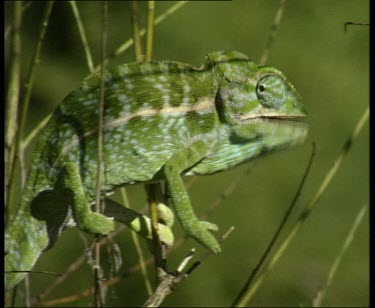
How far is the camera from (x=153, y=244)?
1.28 meters

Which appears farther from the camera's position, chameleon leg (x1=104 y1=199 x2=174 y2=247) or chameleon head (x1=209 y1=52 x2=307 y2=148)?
chameleon leg (x1=104 y1=199 x2=174 y2=247)

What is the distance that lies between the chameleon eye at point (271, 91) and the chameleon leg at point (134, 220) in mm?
286

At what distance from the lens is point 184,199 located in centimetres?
121

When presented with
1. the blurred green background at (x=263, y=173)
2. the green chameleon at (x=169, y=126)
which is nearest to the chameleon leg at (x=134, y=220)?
the green chameleon at (x=169, y=126)

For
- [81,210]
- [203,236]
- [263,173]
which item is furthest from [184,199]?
[263,173]

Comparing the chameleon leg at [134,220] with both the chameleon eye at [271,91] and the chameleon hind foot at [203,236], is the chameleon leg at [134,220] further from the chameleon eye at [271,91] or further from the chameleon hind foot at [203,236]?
the chameleon eye at [271,91]

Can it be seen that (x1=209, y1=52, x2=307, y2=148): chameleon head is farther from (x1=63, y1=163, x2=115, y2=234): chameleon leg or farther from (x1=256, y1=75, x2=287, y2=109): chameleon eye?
(x1=63, y1=163, x2=115, y2=234): chameleon leg

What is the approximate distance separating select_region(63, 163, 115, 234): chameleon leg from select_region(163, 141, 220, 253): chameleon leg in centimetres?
13

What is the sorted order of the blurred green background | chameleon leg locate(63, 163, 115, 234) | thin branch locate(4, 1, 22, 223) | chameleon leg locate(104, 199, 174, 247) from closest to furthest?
thin branch locate(4, 1, 22, 223), chameleon leg locate(63, 163, 115, 234), chameleon leg locate(104, 199, 174, 247), the blurred green background

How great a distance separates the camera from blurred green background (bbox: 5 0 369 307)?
3162 millimetres

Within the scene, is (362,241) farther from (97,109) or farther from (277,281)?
(97,109)

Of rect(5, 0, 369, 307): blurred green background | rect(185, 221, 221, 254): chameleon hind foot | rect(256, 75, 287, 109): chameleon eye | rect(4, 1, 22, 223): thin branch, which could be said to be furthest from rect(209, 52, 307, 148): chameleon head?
rect(5, 0, 369, 307): blurred green background

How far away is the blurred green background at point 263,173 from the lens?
10.4 ft

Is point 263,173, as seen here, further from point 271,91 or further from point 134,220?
point 271,91
